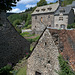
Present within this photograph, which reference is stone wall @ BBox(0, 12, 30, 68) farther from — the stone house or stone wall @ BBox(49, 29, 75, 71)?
the stone house

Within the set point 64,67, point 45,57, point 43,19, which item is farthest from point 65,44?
point 43,19

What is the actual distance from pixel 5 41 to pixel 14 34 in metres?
1.76

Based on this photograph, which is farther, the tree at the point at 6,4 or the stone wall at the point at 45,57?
the stone wall at the point at 45,57

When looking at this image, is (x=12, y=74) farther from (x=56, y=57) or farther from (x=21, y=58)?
(x=56, y=57)

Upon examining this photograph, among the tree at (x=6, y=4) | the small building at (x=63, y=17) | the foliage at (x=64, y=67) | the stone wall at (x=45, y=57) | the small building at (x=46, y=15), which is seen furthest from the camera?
the small building at (x=46, y=15)

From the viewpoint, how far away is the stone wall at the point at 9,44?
39.8 feet

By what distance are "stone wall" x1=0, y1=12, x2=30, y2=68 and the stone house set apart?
64.4ft

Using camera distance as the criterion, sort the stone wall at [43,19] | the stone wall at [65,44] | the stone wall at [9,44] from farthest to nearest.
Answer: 1. the stone wall at [43,19]
2. the stone wall at [9,44]
3. the stone wall at [65,44]

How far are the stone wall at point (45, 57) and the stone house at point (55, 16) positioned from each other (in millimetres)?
24353

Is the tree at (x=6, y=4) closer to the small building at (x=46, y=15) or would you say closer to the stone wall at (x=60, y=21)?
the small building at (x=46, y=15)

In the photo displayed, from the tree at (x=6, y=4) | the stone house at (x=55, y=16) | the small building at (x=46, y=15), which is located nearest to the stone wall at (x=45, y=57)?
the tree at (x=6, y=4)

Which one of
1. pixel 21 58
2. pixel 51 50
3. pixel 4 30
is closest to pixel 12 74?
pixel 21 58

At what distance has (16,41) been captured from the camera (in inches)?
549

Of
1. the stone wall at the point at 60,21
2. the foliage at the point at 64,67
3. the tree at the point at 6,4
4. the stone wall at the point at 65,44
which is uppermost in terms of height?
the tree at the point at 6,4
